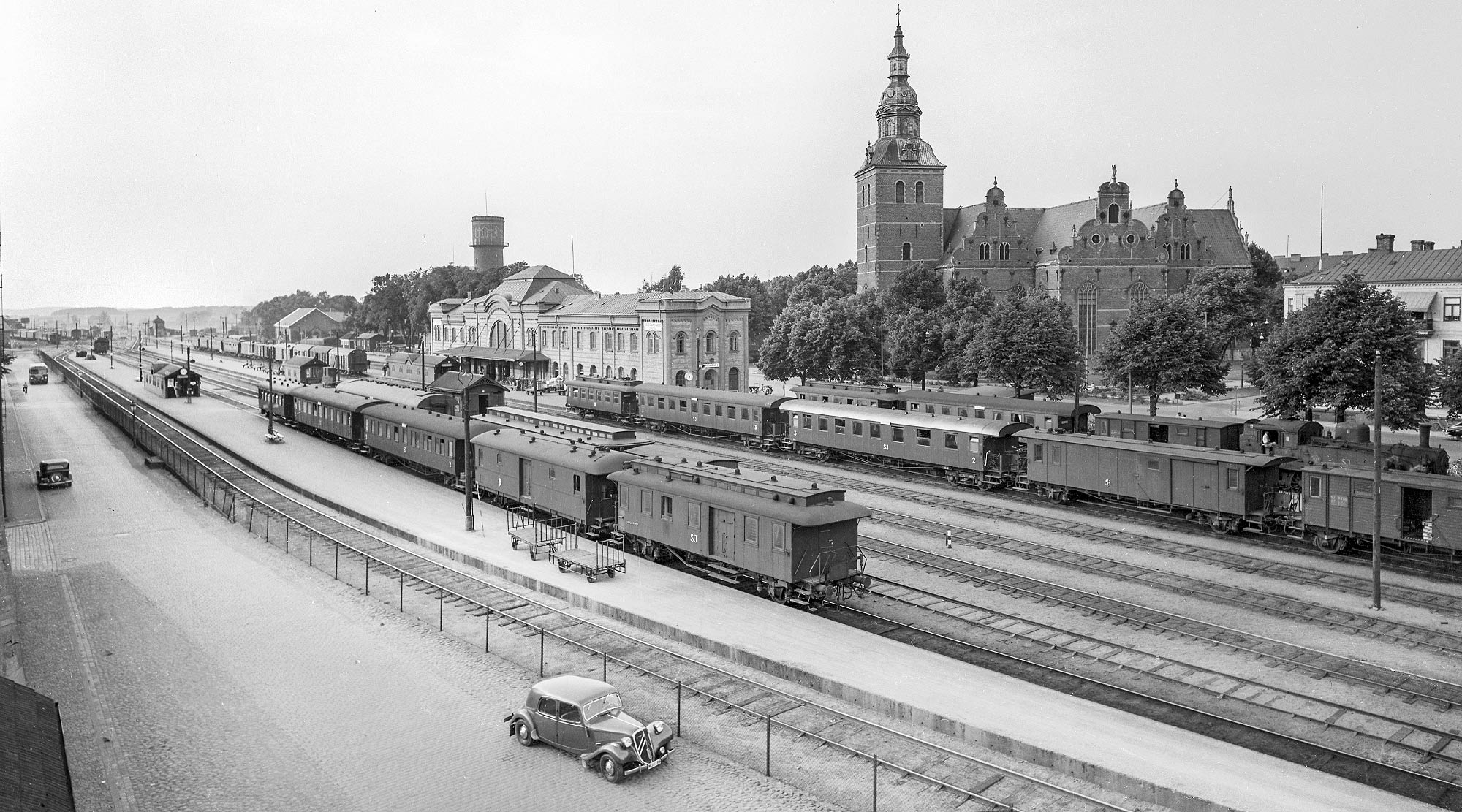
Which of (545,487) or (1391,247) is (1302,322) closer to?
(1391,247)

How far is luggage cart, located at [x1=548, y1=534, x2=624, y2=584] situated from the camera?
27953 mm

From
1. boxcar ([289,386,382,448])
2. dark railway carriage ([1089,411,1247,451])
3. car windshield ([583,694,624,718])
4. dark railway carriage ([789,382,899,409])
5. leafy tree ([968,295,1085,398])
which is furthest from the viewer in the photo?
leafy tree ([968,295,1085,398])

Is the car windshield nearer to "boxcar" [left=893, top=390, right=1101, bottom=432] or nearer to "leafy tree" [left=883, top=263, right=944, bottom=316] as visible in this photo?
"boxcar" [left=893, top=390, right=1101, bottom=432]

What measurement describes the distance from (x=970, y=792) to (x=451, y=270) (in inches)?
6154

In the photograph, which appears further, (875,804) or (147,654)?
(147,654)

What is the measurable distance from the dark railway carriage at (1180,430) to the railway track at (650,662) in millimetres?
26319

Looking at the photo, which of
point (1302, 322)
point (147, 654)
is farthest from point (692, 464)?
point (1302, 322)

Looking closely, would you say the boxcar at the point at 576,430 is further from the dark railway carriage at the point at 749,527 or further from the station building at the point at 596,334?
the station building at the point at 596,334

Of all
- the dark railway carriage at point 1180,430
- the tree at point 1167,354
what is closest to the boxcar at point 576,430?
the dark railway carriage at point 1180,430

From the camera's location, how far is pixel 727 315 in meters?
88.3

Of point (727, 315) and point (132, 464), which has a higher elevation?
point (727, 315)

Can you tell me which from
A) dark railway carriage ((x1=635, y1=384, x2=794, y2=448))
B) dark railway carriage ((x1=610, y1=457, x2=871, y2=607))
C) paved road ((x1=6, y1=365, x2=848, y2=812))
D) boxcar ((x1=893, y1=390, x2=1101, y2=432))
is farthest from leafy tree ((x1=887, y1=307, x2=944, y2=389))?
paved road ((x1=6, y1=365, x2=848, y2=812))

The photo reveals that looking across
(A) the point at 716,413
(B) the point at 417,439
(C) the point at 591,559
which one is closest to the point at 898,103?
(A) the point at 716,413

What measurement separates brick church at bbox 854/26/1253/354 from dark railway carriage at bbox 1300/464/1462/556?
6538 cm
